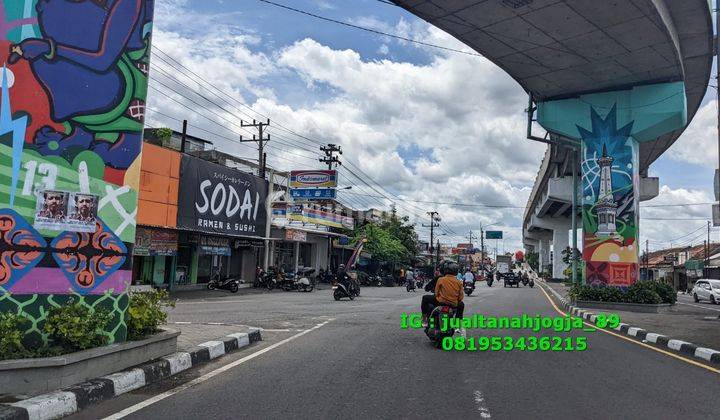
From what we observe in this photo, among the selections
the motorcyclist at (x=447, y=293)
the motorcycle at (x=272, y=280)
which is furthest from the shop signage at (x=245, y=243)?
the motorcyclist at (x=447, y=293)

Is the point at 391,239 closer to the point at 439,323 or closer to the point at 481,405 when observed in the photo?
the point at 439,323

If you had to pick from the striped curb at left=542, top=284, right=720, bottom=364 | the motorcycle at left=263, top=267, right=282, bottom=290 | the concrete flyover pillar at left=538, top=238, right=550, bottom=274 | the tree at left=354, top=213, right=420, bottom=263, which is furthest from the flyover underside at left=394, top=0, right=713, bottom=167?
the concrete flyover pillar at left=538, top=238, right=550, bottom=274

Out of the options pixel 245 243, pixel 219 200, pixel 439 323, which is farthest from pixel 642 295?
pixel 219 200

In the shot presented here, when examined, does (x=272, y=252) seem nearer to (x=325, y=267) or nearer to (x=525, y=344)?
(x=325, y=267)

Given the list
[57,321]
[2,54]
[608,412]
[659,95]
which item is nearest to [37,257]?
[57,321]

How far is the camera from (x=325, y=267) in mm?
39062

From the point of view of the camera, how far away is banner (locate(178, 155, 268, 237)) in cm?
2302

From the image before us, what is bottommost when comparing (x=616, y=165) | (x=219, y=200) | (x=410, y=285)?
(x=410, y=285)

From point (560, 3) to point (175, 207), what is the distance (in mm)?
16196

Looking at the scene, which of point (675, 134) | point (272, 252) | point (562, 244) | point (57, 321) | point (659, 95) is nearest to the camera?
point (57, 321)

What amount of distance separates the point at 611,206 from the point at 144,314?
1913 centimetres

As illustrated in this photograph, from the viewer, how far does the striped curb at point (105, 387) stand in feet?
15.1

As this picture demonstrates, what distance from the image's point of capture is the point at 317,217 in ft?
119

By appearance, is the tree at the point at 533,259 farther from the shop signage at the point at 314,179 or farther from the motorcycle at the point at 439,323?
the motorcycle at the point at 439,323
